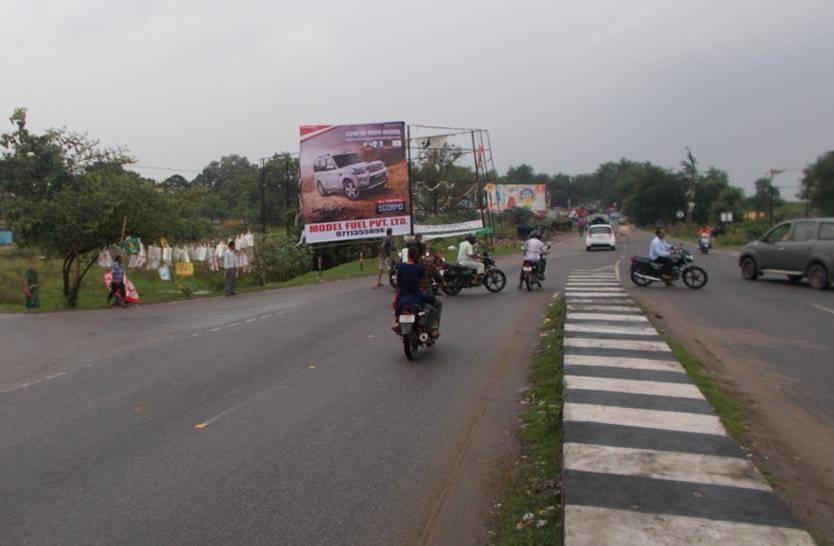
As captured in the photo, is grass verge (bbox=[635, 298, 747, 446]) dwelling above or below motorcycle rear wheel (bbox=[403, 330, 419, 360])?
below

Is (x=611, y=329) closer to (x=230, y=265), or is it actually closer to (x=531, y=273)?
(x=531, y=273)

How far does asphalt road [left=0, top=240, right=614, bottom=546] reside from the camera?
4.53 meters

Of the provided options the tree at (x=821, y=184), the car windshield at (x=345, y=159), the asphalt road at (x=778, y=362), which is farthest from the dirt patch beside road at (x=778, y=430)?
the tree at (x=821, y=184)

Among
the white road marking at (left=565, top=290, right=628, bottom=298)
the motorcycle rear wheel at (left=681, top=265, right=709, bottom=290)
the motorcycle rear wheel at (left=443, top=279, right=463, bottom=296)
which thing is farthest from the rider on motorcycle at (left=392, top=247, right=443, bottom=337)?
the motorcycle rear wheel at (left=681, top=265, right=709, bottom=290)

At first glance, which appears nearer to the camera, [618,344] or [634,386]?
[634,386]

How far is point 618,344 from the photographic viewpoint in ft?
31.7

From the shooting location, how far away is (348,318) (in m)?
14.5

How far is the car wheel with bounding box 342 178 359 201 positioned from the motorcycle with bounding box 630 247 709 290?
14742 mm

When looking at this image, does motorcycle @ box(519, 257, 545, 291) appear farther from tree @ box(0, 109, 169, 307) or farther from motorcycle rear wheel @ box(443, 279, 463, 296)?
tree @ box(0, 109, 169, 307)

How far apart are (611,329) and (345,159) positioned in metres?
21.8

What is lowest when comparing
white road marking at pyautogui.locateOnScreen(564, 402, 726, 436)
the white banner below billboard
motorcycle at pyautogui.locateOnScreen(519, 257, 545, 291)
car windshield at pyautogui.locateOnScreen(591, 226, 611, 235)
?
white road marking at pyautogui.locateOnScreen(564, 402, 726, 436)

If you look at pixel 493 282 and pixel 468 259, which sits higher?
pixel 468 259

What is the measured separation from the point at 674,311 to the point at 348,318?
21.1 feet

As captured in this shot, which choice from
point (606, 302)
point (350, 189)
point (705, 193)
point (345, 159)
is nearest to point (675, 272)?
point (606, 302)
